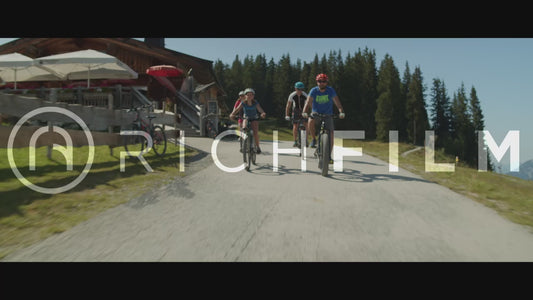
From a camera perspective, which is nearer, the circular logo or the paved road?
the paved road

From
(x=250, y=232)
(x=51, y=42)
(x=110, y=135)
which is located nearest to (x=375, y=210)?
(x=250, y=232)

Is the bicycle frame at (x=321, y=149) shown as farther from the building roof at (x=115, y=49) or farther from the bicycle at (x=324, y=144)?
the building roof at (x=115, y=49)

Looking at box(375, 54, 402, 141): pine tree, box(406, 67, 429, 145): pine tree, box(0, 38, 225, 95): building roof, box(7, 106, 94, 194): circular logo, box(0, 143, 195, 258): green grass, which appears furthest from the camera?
box(406, 67, 429, 145): pine tree

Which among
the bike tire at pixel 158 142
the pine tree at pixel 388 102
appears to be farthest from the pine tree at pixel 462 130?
the bike tire at pixel 158 142

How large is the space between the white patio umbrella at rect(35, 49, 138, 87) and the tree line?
6254 centimetres

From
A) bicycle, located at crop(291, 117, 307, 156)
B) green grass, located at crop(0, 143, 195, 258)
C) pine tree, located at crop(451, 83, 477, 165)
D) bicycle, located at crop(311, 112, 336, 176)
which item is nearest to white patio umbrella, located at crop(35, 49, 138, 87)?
green grass, located at crop(0, 143, 195, 258)

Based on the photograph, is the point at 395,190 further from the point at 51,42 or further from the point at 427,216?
the point at 51,42

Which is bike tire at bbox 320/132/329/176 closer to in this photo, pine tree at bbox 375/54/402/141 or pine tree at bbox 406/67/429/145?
pine tree at bbox 375/54/402/141

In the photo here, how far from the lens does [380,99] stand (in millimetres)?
68438

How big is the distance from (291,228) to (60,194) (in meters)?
3.35

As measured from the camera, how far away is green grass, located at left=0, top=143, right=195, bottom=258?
274 centimetres

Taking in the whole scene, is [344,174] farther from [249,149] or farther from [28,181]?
[28,181]

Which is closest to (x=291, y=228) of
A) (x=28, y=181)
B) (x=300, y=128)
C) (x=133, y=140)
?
(x=28, y=181)

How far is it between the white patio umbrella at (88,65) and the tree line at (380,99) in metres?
62.5
